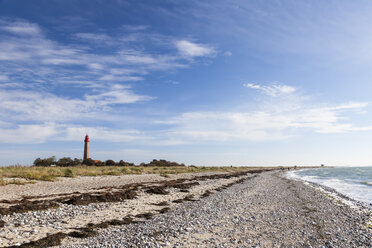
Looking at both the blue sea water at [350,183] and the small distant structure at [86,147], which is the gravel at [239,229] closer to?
the blue sea water at [350,183]

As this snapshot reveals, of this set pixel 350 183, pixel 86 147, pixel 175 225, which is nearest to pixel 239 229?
pixel 175 225

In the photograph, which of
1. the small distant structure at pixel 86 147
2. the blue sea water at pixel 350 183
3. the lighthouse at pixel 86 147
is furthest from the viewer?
the lighthouse at pixel 86 147

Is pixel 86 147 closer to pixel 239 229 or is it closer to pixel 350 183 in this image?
pixel 350 183

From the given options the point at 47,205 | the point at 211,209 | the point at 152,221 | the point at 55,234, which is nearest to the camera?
the point at 55,234

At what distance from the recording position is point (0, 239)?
9.23m

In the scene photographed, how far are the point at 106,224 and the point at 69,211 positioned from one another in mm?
3732

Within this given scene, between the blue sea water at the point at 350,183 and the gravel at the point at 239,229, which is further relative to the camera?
the blue sea water at the point at 350,183

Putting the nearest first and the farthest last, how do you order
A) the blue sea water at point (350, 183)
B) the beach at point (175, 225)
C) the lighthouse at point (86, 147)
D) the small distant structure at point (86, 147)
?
the beach at point (175, 225)
the blue sea water at point (350, 183)
the small distant structure at point (86, 147)
the lighthouse at point (86, 147)

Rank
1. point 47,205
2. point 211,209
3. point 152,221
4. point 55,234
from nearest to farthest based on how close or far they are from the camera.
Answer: point 55,234 → point 152,221 → point 47,205 → point 211,209

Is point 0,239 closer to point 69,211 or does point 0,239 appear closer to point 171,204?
point 69,211

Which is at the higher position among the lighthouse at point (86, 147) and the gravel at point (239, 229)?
the lighthouse at point (86, 147)

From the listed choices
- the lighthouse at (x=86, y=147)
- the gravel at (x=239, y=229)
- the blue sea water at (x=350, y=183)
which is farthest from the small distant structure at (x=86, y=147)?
the gravel at (x=239, y=229)

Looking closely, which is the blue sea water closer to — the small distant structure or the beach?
the beach

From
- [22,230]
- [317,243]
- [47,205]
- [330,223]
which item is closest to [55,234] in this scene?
[22,230]
